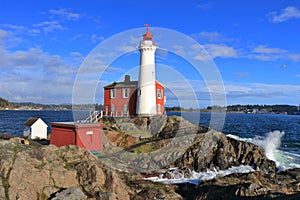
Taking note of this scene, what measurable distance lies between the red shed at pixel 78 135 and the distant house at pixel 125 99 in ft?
29.6

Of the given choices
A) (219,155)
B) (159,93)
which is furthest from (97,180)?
(159,93)

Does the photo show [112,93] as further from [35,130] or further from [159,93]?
[35,130]

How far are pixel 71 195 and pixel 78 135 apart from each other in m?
10.4

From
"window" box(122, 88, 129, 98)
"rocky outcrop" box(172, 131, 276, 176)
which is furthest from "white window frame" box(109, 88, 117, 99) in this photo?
"rocky outcrop" box(172, 131, 276, 176)

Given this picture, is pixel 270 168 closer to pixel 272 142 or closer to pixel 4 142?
pixel 272 142

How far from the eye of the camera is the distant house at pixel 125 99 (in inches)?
1209

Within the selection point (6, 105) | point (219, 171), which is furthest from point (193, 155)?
point (6, 105)

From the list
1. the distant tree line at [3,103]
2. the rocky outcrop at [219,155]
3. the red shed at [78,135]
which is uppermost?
the distant tree line at [3,103]

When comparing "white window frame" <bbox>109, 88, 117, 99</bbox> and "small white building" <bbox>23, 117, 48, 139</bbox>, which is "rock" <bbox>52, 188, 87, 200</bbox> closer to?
"small white building" <bbox>23, 117, 48, 139</bbox>

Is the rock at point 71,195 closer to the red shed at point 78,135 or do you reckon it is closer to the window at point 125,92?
the red shed at point 78,135

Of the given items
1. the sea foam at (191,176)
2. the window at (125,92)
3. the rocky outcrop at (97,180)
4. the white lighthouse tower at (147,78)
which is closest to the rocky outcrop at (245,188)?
the rocky outcrop at (97,180)

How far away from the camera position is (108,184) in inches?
471

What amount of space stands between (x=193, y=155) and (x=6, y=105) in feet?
637

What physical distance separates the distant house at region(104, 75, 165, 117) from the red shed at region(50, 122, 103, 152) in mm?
9032
